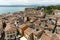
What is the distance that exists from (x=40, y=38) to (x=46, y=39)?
2484 mm

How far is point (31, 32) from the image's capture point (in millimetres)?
24109

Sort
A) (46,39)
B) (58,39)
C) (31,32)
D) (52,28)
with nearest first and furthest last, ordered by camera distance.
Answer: (58,39), (46,39), (31,32), (52,28)

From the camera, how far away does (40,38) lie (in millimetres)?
21641

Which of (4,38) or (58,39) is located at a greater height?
(58,39)

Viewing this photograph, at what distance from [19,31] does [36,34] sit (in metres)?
6.16

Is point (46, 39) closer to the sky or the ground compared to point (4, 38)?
closer to the sky

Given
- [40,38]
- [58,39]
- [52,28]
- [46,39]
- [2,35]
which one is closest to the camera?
[58,39]

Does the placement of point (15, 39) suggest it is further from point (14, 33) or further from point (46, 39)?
point (46, 39)

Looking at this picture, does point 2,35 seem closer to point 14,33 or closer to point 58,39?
point 14,33

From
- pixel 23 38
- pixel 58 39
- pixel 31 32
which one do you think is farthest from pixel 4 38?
pixel 58 39

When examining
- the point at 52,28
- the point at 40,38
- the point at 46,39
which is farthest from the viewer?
the point at 52,28

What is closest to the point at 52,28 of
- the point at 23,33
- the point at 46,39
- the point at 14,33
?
the point at 23,33

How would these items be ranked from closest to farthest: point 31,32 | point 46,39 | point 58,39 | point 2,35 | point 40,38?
point 58,39 < point 46,39 < point 40,38 < point 31,32 < point 2,35

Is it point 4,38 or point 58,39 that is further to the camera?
point 4,38
